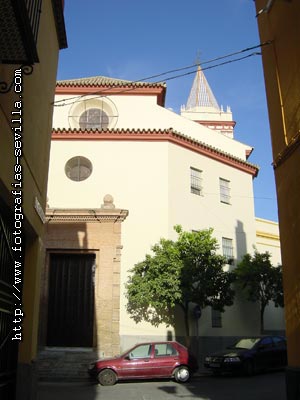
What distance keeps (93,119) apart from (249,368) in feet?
42.6

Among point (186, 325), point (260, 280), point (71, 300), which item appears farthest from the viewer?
point (260, 280)

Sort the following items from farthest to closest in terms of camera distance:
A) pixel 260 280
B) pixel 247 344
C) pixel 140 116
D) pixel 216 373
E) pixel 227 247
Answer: pixel 140 116, pixel 227 247, pixel 260 280, pixel 247 344, pixel 216 373

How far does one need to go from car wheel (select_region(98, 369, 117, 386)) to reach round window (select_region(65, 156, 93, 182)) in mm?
9283

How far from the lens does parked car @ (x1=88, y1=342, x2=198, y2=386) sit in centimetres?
1391

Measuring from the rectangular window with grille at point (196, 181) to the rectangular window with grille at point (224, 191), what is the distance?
1407 mm

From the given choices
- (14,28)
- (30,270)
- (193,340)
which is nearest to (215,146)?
(193,340)

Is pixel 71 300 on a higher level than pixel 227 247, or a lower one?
lower

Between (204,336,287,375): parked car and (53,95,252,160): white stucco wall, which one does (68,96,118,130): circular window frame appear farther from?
(204,336,287,375): parked car

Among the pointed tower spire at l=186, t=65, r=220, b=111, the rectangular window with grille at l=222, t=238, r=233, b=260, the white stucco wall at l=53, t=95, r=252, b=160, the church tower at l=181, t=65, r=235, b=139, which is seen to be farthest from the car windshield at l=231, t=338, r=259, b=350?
the pointed tower spire at l=186, t=65, r=220, b=111

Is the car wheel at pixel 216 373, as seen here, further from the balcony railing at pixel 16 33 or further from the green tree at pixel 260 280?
the balcony railing at pixel 16 33

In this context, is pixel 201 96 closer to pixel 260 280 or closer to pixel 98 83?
pixel 98 83

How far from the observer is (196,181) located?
2175cm

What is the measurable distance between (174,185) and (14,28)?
16.2 m

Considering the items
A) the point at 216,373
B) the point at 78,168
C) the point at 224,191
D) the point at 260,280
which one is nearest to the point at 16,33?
the point at 216,373
